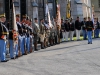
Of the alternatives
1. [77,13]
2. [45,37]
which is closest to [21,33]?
[45,37]

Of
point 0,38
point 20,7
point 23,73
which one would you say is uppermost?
point 20,7

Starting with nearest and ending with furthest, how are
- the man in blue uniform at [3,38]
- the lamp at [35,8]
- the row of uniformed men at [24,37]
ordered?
1. the man in blue uniform at [3,38]
2. the row of uniformed men at [24,37]
3. the lamp at [35,8]

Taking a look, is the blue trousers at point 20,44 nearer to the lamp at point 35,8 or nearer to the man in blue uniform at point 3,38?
the man in blue uniform at point 3,38

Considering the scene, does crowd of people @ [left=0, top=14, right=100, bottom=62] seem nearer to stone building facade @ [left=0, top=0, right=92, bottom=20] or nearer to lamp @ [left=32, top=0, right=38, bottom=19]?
lamp @ [left=32, top=0, right=38, bottom=19]

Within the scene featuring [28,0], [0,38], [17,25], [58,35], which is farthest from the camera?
[28,0]

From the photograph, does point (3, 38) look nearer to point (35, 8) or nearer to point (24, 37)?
point (24, 37)

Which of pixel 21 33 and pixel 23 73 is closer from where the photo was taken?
pixel 23 73

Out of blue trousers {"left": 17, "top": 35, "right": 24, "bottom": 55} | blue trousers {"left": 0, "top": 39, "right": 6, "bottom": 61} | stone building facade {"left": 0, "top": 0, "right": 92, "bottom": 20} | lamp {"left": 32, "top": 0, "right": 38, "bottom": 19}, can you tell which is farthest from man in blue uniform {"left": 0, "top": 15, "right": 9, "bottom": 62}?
lamp {"left": 32, "top": 0, "right": 38, "bottom": 19}

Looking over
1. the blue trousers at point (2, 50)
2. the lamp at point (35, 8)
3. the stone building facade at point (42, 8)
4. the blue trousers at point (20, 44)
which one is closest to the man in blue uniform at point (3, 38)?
the blue trousers at point (2, 50)

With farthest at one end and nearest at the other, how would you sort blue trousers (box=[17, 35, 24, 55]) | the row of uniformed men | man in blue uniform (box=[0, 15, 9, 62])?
blue trousers (box=[17, 35, 24, 55])
the row of uniformed men
man in blue uniform (box=[0, 15, 9, 62])

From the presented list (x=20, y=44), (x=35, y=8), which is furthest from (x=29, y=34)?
(x=35, y=8)

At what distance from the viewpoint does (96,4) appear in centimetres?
6000

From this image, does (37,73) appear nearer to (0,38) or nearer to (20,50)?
(0,38)

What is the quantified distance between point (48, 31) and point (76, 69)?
941 cm
